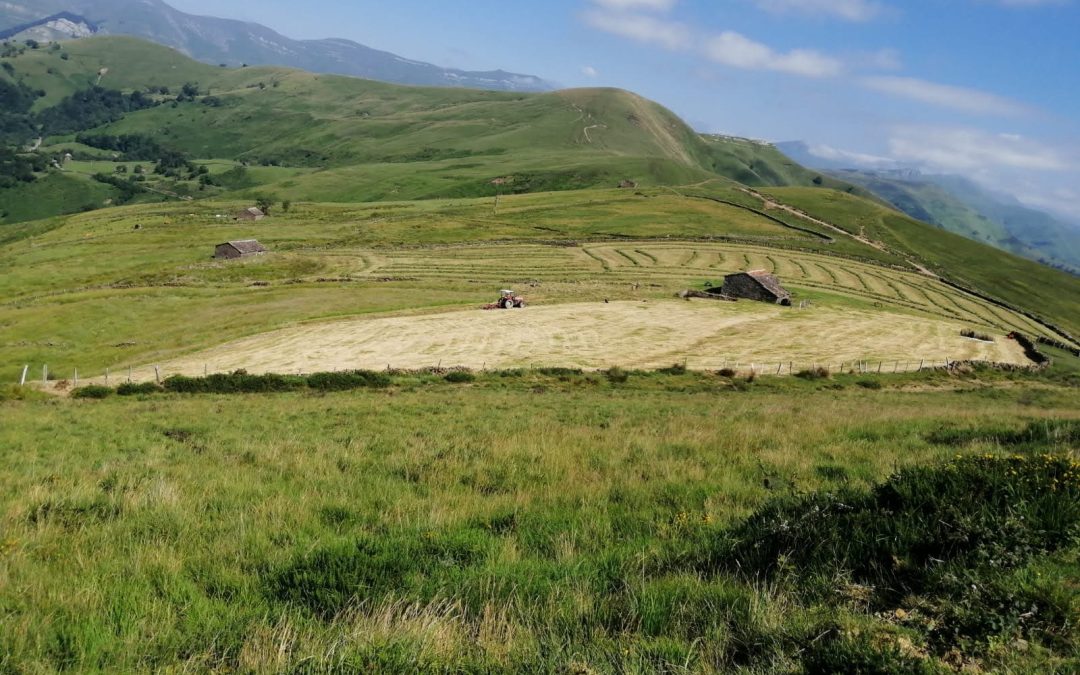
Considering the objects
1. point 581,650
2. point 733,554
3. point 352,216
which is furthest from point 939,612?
point 352,216

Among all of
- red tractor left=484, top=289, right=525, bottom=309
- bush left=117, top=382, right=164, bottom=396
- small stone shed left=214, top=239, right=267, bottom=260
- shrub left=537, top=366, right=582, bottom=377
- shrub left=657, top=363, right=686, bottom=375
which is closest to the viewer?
bush left=117, top=382, right=164, bottom=396

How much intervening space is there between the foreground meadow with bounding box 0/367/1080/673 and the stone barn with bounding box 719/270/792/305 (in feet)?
236

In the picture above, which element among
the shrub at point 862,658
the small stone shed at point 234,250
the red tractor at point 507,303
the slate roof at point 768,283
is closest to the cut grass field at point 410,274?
the small stone shed at point 234,250

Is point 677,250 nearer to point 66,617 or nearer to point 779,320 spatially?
point 779,320

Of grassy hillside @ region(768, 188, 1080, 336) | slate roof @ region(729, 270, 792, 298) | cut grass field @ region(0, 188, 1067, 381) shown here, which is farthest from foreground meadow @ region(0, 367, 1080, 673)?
grassy hillside @ region(768, 188, 1080, 336)

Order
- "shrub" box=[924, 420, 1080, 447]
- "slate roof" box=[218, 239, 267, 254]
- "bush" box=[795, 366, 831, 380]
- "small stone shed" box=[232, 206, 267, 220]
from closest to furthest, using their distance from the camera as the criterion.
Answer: "shrub" box=[924, 420, 1080, 447] → "bush" box=[795, 366, 831, 380] → "slate roof" box=[218, 239, 267, 254] → "small stone shed" box=[232, 206, 267, 220]

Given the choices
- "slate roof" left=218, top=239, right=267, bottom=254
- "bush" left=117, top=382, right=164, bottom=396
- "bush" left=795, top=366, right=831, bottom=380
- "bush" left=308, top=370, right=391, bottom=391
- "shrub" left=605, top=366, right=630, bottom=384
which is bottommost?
"bush" left=117, top=382, right=164, bottom=396

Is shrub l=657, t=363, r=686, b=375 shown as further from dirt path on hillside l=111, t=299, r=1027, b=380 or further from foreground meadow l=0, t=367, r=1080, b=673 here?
foreground meadow l=0, t=367, r=1080, b=673

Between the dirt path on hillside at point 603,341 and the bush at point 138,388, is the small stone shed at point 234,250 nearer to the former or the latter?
the dirt path on hillside at point 603,341

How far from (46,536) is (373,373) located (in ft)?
114

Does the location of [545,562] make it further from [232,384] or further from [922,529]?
[232,384]

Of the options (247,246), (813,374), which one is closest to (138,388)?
(813,374)

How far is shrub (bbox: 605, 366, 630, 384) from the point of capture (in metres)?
42.1

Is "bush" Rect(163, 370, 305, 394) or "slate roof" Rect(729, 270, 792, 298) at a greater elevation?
"slate roof" Rect(729, 270, 792, 298)
